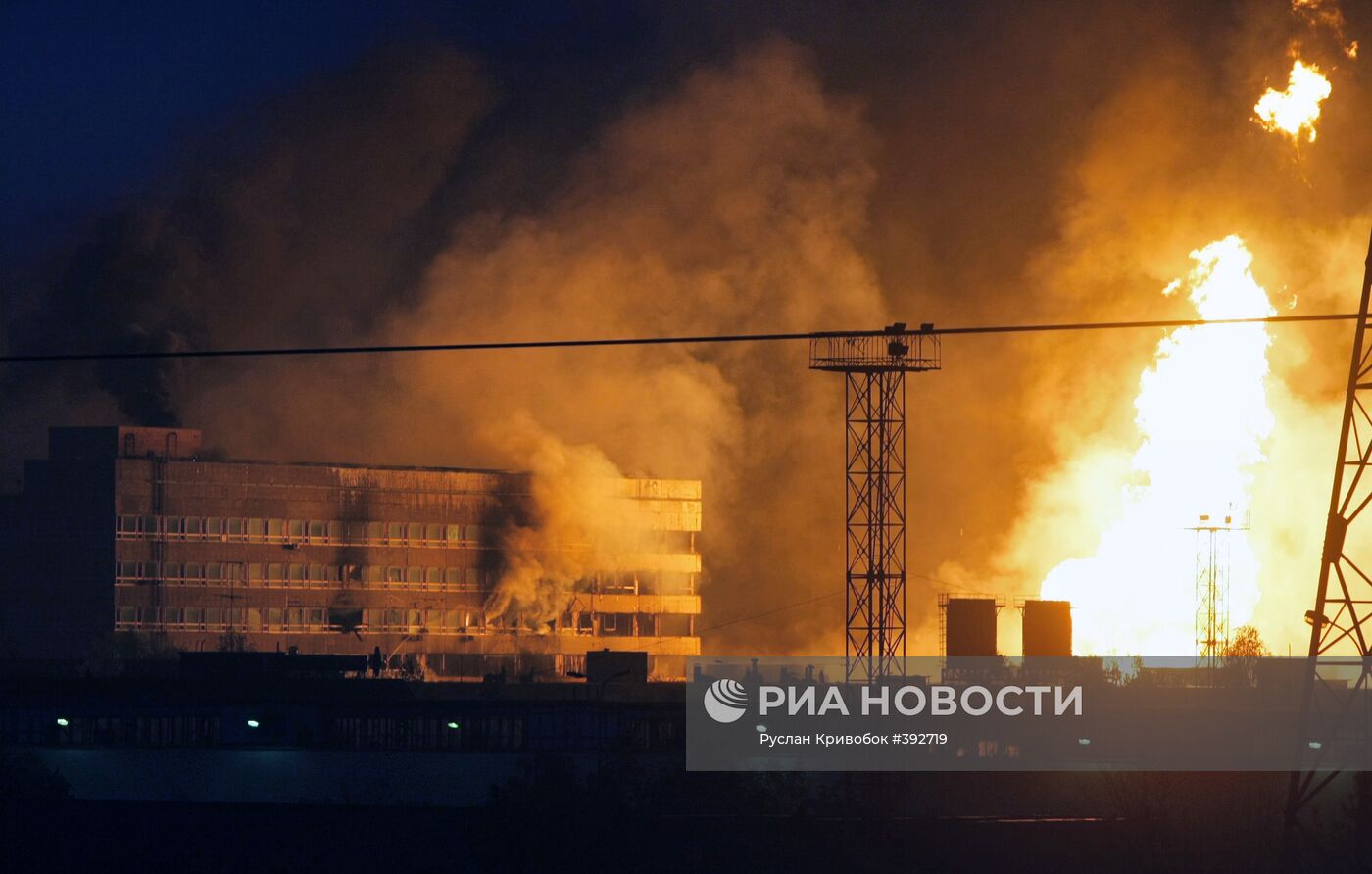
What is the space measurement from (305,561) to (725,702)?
4358 cm

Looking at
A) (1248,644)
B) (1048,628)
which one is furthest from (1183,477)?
(1048,628)

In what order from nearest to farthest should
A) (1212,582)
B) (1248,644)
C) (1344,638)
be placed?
(1344,638)
(1212,582)
(1248,644)

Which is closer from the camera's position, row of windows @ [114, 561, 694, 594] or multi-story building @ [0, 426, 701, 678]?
multi-story building @ [0, 426, 701, 678]

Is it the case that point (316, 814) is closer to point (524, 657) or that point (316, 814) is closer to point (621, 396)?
point (524, 657)

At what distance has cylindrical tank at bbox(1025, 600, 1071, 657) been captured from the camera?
96.9 meters

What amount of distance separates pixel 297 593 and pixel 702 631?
28111mm

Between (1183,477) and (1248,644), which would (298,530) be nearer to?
(1183,477)

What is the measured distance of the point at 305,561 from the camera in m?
124

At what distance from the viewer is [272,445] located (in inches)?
5084

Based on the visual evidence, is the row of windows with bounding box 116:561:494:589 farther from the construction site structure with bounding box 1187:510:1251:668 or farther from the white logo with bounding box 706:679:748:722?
the white logo with bounding box 706:679:748:722

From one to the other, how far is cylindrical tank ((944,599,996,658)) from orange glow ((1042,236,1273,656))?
2090 centimetres

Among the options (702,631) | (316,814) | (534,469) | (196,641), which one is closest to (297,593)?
(196,641)

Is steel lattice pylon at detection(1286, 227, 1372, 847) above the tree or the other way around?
the other way around

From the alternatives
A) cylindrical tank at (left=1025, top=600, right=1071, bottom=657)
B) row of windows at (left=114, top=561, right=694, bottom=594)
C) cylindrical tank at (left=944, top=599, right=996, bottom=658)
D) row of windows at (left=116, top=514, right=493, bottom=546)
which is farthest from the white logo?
row of windows at (left=116, top=514, right=493, bottom=546)
